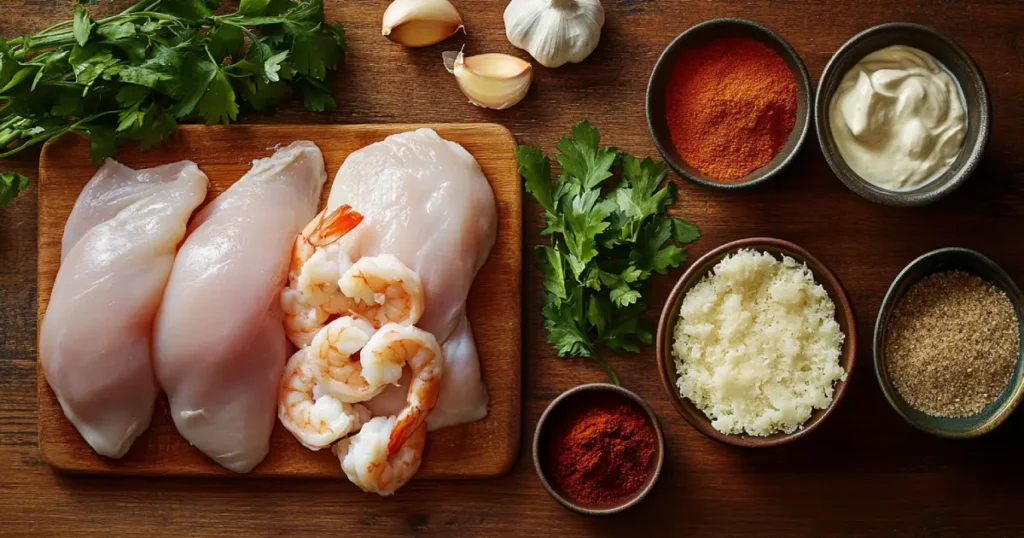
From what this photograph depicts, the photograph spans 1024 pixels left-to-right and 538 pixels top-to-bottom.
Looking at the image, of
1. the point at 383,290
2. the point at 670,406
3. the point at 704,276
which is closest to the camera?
the point at 383,290

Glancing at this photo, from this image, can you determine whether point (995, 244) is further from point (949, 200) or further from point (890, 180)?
point (890, 180)

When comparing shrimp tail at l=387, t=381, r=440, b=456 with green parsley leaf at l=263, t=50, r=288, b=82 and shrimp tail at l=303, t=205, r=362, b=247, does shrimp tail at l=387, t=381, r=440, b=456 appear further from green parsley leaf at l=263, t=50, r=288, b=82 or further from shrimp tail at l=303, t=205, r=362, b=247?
green parsley leaf at l=263, t=50, r=288, b=82

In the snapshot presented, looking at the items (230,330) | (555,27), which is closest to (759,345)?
(555,27)

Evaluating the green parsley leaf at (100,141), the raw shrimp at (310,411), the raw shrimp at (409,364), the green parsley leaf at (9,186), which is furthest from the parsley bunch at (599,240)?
the green parsley leaf at (9,186)

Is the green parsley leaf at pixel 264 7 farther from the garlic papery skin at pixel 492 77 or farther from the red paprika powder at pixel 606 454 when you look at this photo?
the red paprika powder at pixel 606 454

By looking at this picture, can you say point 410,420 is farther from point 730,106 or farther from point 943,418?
point 943,418

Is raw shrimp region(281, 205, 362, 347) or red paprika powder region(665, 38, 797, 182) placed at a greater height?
red paprika powder region(665, 38, 797, 182)

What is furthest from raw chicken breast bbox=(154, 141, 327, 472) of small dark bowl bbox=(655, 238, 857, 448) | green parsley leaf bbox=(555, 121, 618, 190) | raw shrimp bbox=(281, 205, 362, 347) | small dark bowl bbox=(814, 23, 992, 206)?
small dark bowl bbox=(814, 23, 992, 206)
